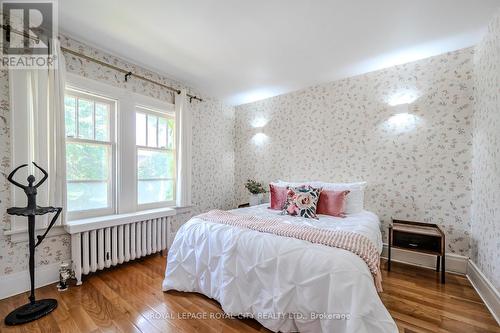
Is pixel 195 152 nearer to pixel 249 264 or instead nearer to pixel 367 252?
pixel 249 264

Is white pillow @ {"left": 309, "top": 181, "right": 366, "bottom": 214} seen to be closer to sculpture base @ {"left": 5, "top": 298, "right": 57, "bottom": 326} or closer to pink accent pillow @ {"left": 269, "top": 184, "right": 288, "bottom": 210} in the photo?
pink accent pillow @ {"left": 269, "top": 184, "right": 288, "bottom": 210}

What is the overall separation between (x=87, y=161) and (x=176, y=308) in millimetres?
1880

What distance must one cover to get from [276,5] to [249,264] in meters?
2.08

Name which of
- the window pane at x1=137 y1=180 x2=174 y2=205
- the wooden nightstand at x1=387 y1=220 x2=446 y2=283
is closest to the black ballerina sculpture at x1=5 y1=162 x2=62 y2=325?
the window pane at x1=137 y1=180 x2=174 y2=205

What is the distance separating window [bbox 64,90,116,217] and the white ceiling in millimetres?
695

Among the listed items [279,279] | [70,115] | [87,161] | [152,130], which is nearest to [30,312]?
[87,161]

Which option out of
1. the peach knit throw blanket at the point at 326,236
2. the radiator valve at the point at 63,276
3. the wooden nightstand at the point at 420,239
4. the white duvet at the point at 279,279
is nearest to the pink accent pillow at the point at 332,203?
the white duvet at the point at 279,279

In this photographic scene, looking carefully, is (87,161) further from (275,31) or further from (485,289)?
(485,289)

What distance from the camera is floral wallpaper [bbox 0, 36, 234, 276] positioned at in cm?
188

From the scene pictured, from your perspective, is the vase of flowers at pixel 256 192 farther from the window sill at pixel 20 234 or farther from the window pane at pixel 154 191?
the window sill at pixel 20 234

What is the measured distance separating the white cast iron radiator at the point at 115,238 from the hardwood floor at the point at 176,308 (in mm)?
188

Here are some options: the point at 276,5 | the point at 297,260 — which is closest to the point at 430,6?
the point at 276,5

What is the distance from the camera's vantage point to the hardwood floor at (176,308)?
1.55 meters

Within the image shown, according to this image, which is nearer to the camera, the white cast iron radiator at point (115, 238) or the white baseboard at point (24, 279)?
the white baseboard at point (24, 279)
